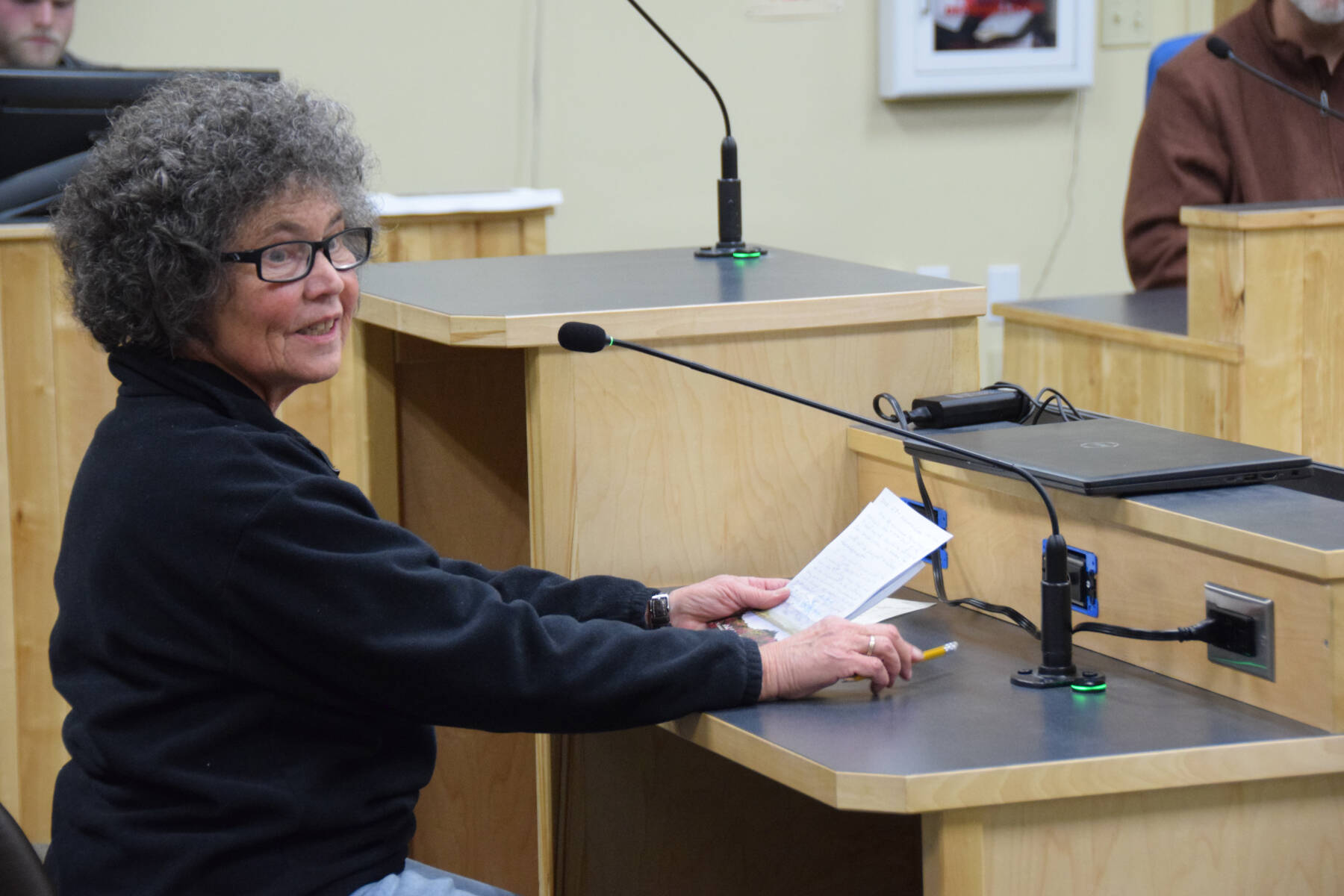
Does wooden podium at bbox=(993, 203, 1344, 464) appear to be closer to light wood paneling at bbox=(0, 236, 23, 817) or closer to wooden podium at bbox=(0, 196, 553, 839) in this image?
wooden podium at bbox=(0, 196, 553, 839)

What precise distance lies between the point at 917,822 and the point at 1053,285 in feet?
8.22

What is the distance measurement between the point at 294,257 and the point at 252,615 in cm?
30

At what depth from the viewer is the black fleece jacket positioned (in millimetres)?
1139

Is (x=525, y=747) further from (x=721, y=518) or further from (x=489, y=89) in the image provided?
(x=489, y=89)

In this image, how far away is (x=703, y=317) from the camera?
1.56 metres

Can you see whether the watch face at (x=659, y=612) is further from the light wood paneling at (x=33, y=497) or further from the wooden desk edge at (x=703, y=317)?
the light wood paneling at (x=33, y=497)

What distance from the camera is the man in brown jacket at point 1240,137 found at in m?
2.96

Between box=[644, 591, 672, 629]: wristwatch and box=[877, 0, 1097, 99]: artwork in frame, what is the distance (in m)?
2.58

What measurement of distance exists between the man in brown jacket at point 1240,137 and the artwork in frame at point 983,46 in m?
0.85

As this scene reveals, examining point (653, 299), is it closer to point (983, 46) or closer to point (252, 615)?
point (252, 615)

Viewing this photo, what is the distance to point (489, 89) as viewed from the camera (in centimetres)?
351

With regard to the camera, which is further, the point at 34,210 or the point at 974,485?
the point at 34,210

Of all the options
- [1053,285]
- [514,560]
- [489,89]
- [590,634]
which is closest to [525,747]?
[514,560]

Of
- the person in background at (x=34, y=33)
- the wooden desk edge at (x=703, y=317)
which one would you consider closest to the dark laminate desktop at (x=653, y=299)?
the wooden desk edge at (x=703, y=317)
